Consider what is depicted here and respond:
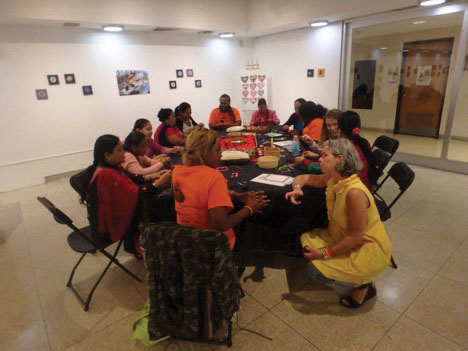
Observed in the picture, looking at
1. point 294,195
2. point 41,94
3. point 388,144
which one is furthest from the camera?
point 41,94

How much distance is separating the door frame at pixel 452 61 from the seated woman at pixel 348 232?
12.7ft

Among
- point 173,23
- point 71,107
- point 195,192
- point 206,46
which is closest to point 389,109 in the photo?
point 206,46

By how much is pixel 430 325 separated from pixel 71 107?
5.82 meters

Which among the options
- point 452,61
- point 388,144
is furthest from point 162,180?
point 452,61

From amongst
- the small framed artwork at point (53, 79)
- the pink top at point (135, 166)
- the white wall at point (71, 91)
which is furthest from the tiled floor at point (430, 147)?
the small framed artwork at point (53, 79)

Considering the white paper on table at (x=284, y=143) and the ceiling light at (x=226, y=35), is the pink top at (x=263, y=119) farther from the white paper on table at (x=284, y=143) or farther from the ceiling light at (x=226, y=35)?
the ceiling light at (x=226, y=35)

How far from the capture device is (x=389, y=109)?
6.07 meters

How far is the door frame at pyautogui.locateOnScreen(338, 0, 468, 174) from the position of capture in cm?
429

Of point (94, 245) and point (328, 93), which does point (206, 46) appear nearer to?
point (328, 93)

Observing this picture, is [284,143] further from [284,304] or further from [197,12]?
[197,12]

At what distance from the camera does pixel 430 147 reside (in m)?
5.39

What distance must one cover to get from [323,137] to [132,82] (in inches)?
167

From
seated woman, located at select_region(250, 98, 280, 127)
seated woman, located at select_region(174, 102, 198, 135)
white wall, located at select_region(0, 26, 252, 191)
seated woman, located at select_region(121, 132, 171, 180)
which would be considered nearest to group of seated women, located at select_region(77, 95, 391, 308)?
seated woman, located at select_region(121, 132, 171, 180)

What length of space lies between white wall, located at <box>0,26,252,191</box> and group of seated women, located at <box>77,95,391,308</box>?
3.66 m
